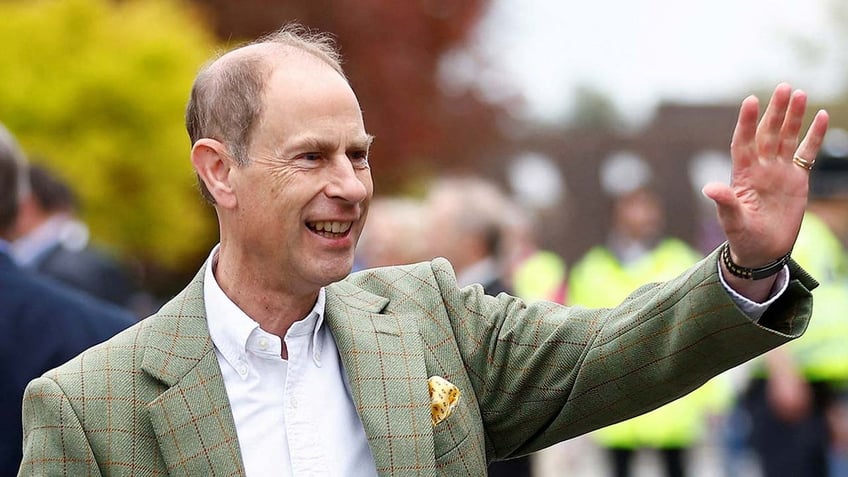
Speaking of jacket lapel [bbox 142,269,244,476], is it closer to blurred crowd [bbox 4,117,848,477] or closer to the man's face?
the man's face

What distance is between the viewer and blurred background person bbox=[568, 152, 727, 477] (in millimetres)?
10125

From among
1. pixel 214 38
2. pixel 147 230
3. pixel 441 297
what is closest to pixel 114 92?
pixel 147 230

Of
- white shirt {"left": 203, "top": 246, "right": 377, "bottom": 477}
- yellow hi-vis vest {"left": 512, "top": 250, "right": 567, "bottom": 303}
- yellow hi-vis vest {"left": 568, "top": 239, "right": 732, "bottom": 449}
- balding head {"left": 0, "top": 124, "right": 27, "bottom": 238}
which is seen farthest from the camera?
yellow hi-vis vest {"left": 512, "top": 250, "right": 567, "bottom": 303}

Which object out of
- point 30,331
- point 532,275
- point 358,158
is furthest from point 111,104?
point 358,158

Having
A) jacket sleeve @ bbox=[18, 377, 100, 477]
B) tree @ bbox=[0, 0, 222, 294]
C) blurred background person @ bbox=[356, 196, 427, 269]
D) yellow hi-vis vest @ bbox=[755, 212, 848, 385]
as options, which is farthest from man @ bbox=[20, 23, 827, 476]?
tree @ bbox=[0, 0, 222, 294]

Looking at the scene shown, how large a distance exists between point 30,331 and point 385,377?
2238 mm

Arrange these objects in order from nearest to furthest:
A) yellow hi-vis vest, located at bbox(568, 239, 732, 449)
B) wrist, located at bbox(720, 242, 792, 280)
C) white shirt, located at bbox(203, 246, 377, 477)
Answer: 1. wrist, located at bbox(720, 242, 792, 280)
2. white shirt, located at bbox(203, 246, 377, 477)
3. yellow hi-vis vest, located at bbox(568, 239, 732, 449)

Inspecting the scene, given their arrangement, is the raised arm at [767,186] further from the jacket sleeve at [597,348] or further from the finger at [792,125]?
the jacket sleeve at [597,348]

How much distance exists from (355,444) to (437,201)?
15.6 ft

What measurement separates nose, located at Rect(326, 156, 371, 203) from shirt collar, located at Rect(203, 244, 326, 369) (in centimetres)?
34

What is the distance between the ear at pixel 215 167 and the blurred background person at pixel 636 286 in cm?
Answer: 678

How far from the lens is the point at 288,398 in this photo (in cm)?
323

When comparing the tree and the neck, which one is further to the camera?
the tree

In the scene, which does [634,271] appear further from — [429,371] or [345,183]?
[345,183]
